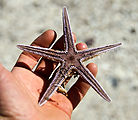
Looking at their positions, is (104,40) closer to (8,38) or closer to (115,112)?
(115,112)

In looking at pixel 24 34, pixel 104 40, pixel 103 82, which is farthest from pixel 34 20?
pixel 103 82

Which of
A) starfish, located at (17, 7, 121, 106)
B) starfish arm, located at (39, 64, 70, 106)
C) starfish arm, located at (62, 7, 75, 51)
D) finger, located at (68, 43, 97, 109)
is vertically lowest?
finger, located at (68, 43, 97, 109)

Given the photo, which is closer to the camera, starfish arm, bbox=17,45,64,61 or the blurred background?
starfish arm, bbox=17,45,64,61

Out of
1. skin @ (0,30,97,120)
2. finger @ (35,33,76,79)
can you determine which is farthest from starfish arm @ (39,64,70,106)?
finger @ (35,33,76,79)

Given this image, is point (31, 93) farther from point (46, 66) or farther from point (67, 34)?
point (67, 34)

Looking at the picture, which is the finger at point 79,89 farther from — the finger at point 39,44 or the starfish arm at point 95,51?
the finger at point 39,44

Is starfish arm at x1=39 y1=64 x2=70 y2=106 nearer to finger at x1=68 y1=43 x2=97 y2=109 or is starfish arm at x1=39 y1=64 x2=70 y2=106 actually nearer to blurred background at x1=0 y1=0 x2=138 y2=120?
finger at x1=68 y1=43 x2=97 y2=109

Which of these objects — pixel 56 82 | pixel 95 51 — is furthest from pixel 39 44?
pixel 95 51
